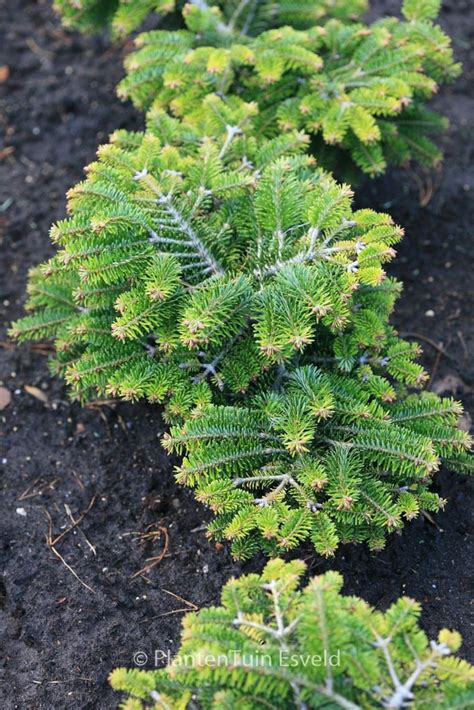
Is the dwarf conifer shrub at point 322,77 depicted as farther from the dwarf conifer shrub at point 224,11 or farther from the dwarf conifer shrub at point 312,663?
the dwarf conifer shrub at point 312,663

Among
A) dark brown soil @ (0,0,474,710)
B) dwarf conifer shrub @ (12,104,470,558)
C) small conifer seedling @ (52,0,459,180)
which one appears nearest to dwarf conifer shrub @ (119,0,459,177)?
small conifer seedling @ (52,0,459,180)

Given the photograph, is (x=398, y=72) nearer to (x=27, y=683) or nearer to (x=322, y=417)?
(x=322, y=417)

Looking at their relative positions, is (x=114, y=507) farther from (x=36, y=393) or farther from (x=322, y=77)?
(x=322, y=77)

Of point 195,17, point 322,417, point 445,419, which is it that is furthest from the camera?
point 195,17

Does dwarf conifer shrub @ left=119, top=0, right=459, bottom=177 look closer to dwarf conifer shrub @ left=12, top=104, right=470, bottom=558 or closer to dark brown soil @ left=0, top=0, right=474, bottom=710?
dwarf conifer shrub @ left=12, top=104, right=470, bottom=558

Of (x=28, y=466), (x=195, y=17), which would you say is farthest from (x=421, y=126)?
(x=28, y=466)

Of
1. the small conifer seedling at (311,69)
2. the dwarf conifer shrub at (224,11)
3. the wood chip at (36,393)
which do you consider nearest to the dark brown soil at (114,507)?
the wood chip at (36,393)
